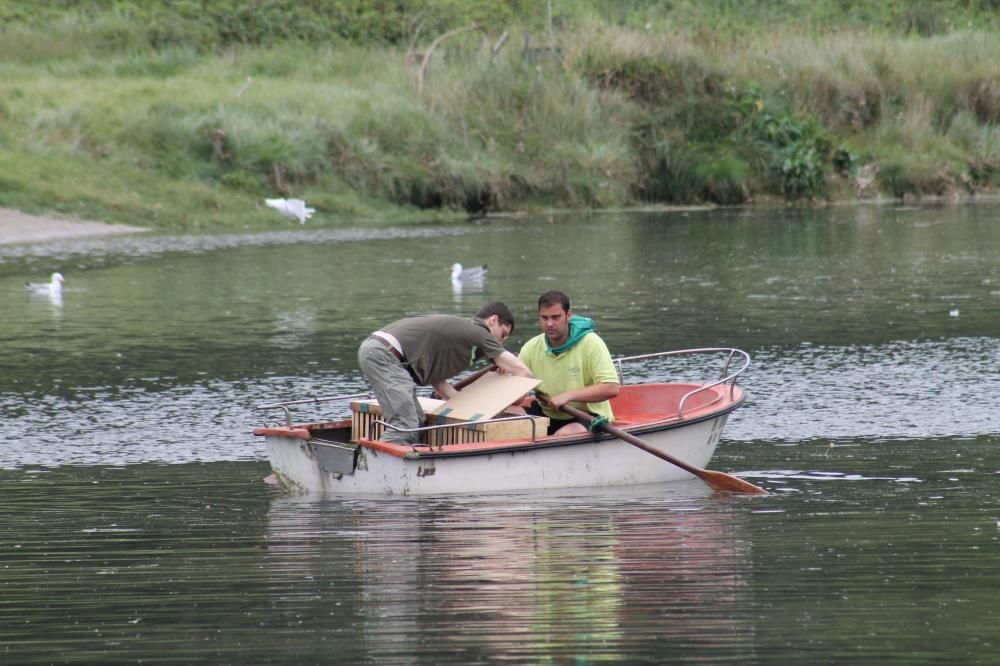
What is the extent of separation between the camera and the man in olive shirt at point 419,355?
12.0 metres

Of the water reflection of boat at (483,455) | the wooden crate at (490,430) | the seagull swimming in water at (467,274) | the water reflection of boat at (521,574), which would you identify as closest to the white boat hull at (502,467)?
the water reflection of boat at (483,455)

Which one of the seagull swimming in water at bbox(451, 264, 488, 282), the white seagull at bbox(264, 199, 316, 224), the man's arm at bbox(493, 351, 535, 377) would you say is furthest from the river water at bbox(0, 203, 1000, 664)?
the white seagull at bbox(264, 199, 316, 224)

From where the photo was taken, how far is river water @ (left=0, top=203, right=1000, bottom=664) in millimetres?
8164

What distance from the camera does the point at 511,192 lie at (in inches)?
1607

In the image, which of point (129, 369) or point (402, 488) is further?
point (129, 369)

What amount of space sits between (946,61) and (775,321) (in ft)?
90.5

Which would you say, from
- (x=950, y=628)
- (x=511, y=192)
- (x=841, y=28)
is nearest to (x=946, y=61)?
(x=841, y=28)

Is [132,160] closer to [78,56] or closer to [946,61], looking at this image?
[78,56]

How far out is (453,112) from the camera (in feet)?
137

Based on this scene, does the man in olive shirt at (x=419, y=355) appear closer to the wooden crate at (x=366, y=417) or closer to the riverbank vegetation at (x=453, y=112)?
the wooden crate at (x=366, y=417)

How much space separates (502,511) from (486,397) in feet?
3.29

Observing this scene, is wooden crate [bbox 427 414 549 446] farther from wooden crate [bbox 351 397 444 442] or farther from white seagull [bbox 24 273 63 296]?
white seagull [bbox 24 273 63 296]

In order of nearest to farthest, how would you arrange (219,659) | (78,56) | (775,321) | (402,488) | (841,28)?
(219,659)
(402,488)
(775,321)
(78,56)
(841,28)

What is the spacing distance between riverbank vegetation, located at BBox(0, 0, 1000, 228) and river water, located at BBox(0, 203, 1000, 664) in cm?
1316
